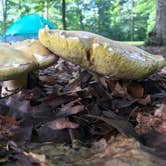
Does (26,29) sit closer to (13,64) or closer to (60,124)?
(13,64)


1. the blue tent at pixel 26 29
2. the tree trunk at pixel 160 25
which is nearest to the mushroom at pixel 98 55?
the tree trunk at pixel 160 25

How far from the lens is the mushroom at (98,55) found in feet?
3.65

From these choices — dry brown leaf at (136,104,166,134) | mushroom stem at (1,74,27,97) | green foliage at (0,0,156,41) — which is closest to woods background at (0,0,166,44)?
green foliage at (0,0,156,41)

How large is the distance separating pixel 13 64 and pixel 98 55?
292 mm

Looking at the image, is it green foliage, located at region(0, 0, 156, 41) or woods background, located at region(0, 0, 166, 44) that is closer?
woods background, located at region(0, 0, 166, 44)

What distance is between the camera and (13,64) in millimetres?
1185

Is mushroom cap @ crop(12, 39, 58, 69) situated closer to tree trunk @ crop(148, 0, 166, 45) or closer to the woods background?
tree trunk @ crop(148, 0, 166, 45)

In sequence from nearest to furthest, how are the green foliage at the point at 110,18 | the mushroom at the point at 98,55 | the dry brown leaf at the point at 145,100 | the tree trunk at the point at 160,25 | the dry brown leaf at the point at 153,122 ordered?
1. the dry brown leaf at the point at 153,122
2. the mushroom at the point at 98,55
3. the dry brown leaf at the point at 145,100
4. the tree trunk at the point at 160,25
5. the green foliage at the point at 110,18

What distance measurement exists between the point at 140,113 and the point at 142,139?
0.72 ft

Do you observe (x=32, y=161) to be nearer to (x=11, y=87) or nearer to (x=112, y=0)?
(x=11, y=87)

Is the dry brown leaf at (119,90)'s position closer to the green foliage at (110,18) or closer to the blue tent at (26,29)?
the blue tent at (26,29)

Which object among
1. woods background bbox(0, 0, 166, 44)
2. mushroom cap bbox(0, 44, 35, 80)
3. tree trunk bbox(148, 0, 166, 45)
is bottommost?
woods background bbox(0, 0, 166, 44)

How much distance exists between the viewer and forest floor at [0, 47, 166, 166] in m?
0.81

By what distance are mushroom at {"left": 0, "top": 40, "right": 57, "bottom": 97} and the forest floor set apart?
0.09m
